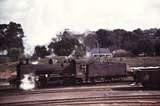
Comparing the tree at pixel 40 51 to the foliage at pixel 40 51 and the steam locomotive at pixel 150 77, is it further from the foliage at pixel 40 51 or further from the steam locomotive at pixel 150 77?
the steam locomotive at pixel 150 77

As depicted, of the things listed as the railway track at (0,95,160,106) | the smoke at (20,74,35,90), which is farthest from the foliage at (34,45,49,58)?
the railway track at (0,95,160,106)

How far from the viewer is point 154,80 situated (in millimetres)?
24031

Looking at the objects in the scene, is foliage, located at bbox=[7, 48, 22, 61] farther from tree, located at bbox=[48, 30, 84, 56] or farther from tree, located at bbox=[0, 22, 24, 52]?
tree, located at bbox=[48, 30, 84, 56]

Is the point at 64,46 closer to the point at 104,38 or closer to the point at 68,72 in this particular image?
the point at 104,38

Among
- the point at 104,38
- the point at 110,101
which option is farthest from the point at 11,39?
the point at 110,101

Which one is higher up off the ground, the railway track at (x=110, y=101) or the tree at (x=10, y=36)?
the tree at (x=10, y=36)

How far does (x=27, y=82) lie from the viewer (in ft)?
91.4

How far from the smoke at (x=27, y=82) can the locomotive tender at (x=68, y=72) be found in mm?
305

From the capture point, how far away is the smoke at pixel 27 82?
27292 mm

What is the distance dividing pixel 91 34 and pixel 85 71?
82087 mm

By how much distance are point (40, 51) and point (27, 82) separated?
52.5m

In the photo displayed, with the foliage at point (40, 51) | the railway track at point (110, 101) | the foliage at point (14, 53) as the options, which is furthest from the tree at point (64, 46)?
the railway track at point (110, 101)

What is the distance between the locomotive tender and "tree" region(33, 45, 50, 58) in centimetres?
5001

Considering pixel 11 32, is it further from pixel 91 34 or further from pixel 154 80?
pixel 154 80
